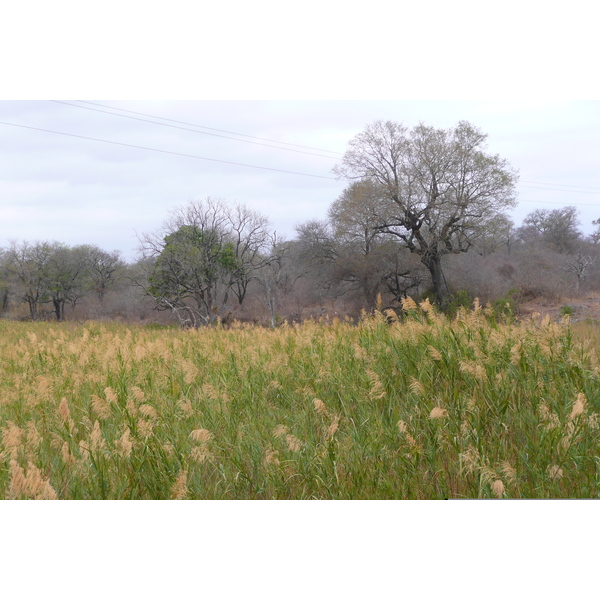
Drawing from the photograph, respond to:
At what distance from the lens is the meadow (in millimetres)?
3348

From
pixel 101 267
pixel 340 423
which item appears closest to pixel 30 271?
pixel 101 267

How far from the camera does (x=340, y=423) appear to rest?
442cm

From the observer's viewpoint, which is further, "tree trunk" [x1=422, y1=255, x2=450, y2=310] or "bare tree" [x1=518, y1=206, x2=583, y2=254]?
"bare tree" [x1=518, y1=206, x2=583, y2=254]

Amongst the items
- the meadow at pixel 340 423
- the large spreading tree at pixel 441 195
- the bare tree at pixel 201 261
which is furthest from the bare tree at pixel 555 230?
the meadow at pixel 340 423

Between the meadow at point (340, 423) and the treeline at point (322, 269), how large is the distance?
2014 cm

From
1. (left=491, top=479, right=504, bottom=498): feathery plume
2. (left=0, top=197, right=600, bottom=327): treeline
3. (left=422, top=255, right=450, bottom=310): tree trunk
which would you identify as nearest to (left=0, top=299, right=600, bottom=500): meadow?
(left=491, top=479, right=504, bottom=498): feathery plume

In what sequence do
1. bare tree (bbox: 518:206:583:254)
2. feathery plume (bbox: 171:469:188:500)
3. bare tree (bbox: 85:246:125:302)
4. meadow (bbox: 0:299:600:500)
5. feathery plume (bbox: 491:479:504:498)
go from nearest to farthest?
feathery plume (bbox: 491:479:504:498)
feathery plume (bbox: 171:469:188:500)
meadow (bbox: 0:299:600:500)
bare tree (bbox: 518:206:583:254)
bare tree (bbox: 85:246:125:302)

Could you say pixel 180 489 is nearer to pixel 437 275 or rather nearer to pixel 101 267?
pixel 437 275

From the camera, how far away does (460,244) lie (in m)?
30.1

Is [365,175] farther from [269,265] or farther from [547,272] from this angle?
[547,272]

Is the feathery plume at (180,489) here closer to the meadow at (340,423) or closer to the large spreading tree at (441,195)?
the meadow at (340,423)

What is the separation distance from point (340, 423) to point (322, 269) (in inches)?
1173

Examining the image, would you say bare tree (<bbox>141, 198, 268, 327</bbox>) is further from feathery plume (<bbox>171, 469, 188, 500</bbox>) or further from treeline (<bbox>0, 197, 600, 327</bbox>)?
feathery plume (<bbox>171, 469, 188, 500</bbox>)

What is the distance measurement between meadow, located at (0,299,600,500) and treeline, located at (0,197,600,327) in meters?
20.1
